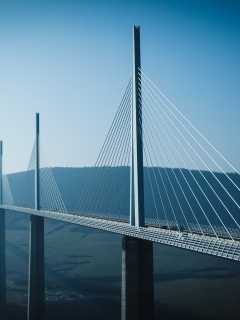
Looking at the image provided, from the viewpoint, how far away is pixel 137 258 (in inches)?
524

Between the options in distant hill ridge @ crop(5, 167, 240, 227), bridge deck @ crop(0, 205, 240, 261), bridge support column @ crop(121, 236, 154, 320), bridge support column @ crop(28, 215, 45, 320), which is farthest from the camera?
distant hill ridge @ crop(5, 167, 240, 227)

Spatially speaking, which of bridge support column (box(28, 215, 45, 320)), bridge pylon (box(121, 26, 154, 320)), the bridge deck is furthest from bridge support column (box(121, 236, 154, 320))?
bridge support column (box(28, 215, 45, 320))

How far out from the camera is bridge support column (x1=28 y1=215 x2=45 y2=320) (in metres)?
22.2

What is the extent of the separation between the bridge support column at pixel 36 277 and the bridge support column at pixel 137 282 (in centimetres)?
1070

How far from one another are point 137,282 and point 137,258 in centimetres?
82

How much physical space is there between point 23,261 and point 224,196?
32457mm

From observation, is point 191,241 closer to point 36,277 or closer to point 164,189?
point 36,277

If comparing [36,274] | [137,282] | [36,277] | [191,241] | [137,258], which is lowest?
[36,277]

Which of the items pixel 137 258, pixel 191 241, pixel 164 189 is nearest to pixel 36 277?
pixel 137 258

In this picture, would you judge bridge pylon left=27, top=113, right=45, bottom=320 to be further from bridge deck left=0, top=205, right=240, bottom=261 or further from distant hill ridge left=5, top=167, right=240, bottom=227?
distant hill ridge left=5, top=167, right=240, bottom=227

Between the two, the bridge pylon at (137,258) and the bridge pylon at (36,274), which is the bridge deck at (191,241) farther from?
the bridge pylon at (36,274)

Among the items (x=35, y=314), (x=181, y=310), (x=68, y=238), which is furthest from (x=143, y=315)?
(x=68, y=238)

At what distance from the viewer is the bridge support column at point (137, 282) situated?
42.9 ft

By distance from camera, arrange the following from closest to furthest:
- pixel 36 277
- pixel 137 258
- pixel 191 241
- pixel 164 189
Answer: pixel 191 241, pixel 137 258, pixel 36 277, pixel 164 189
